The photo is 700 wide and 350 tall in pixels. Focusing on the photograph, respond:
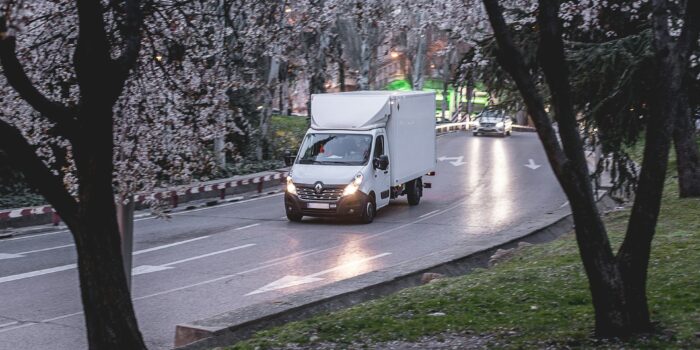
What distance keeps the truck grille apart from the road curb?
206 inches

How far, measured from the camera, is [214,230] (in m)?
21.5

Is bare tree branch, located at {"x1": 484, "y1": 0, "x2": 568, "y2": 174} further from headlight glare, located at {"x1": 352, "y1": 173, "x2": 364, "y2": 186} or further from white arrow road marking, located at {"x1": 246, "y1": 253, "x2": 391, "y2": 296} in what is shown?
headlight glare, located at {"x1": 352, "y1": 173, "x2": 364, "y2": 186}

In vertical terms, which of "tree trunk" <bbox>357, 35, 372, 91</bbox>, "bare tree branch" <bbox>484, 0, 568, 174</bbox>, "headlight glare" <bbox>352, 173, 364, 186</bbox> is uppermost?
"tree trunk" <bbox>357, 35, 372, 91</bbox>

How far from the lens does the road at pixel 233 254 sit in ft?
40.8

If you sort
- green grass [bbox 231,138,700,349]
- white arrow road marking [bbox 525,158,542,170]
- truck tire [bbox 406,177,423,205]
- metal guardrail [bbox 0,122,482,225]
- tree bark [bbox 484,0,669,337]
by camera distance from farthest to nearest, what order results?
white arrow road marking [bbox 525,158,542,170]
truck tire [bbox 406,177,423,205]
metal guardrail [bbox 0,122,482,225]
green grass [bbox 231,138,700,349]
tree bark [bbox 484,0,669,337]

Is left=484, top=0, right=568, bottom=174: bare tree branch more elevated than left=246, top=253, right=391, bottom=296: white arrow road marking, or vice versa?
left=484, top=0, right=568, bottom=174: bare tree branch

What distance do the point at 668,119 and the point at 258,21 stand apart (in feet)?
21.3

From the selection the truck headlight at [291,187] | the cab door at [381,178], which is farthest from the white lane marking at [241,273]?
the cab door at [381,178]

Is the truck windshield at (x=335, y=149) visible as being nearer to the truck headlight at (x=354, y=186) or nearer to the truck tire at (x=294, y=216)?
the truck headlight at (x=354, y=186)

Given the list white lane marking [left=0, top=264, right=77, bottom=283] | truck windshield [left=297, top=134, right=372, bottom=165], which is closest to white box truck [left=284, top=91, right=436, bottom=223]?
truck windshield [left=297, top=134, right=372, bottom=165]

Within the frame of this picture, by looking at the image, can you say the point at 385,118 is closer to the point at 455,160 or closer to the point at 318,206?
the point at 318,206

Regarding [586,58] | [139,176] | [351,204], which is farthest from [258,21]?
[351,204]

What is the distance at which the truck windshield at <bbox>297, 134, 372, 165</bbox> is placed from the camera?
2261cm

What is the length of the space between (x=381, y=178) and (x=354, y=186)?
4.58 ft
